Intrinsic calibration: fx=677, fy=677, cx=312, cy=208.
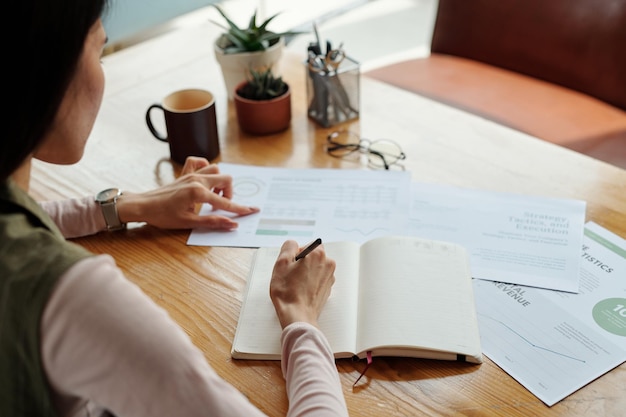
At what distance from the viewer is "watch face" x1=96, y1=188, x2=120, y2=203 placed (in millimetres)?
1190

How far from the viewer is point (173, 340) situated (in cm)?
66

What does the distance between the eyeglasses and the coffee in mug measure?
24cm

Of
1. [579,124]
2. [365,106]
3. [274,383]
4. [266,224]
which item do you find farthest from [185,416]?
[579,124]

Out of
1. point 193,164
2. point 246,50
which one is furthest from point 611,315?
point 246,50

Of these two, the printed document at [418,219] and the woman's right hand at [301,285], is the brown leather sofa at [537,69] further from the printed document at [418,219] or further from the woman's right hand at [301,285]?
the woman's right hand at [301,285]

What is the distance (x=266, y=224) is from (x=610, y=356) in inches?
23.2

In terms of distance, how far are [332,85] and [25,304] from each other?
3.12 feet

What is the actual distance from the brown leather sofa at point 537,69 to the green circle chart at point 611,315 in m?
0.66

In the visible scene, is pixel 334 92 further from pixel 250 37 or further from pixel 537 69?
pixel 537 69

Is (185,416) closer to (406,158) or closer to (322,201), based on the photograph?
(322,201)

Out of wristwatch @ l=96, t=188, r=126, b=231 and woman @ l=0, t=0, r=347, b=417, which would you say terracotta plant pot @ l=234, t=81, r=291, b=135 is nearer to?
wristwatch @ l=96, t=188, r=126, b=231

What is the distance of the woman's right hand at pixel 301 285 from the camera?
3.10 ft

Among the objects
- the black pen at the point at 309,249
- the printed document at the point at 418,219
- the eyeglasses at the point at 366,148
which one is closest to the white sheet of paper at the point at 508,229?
the printed document at the point at 418,219

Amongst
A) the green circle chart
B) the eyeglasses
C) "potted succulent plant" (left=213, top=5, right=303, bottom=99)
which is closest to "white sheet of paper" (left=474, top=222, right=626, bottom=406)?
the green circle chart
